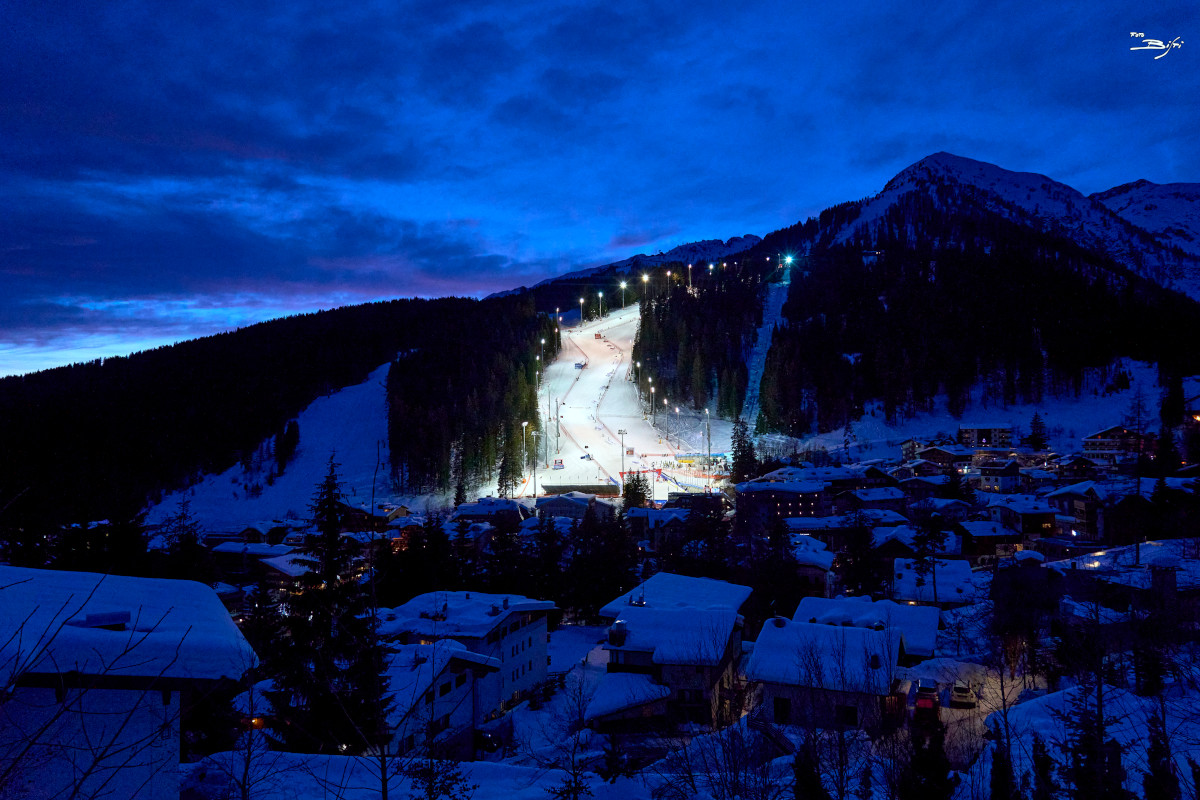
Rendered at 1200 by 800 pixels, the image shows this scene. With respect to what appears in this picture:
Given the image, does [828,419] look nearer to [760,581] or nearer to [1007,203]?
[760,581]

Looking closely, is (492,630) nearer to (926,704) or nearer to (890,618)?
(926,704)

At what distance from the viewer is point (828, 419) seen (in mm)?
77188

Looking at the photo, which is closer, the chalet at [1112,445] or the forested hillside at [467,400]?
the chalet at [1112,445]

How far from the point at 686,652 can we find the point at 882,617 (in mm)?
6245

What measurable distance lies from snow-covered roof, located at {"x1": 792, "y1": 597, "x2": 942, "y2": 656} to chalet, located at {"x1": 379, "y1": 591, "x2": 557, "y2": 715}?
26.1ft

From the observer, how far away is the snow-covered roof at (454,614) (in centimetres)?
1820

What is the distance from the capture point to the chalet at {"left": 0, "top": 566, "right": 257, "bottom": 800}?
346 cm

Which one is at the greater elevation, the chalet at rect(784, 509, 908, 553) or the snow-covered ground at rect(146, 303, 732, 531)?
the snow-covered ground at rect(146, 303, 732, 531)

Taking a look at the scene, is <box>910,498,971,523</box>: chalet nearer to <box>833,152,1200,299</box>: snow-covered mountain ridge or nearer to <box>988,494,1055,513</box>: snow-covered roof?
<box>988,494,1055,513</box>: snow-covered roof

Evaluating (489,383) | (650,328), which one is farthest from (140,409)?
(650,328)

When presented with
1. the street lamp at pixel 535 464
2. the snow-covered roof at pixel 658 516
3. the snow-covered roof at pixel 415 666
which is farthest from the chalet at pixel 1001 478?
the snow-covered roof at pixel 415 666

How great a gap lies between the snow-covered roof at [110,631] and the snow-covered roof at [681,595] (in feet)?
54.5

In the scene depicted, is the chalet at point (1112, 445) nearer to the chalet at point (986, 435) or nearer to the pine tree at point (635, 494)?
the chalet at point (986, 435)

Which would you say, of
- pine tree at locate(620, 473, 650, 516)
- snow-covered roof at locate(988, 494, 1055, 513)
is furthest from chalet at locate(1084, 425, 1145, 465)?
pine tree at locate(620, 473, 650, 516)
